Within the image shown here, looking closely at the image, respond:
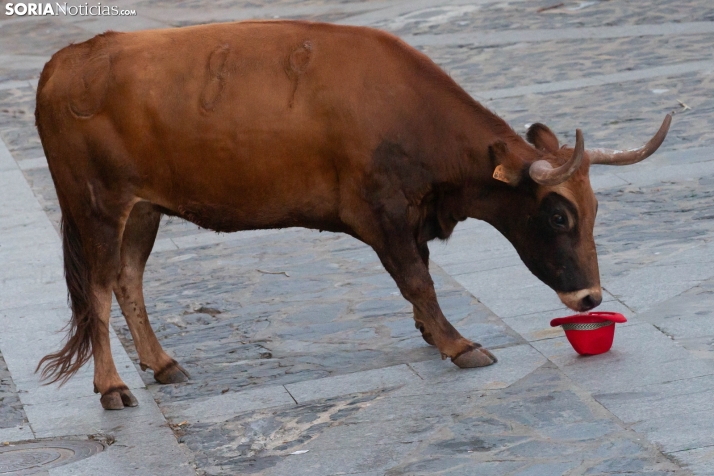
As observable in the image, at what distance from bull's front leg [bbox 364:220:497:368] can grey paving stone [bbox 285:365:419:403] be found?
0.26 meters

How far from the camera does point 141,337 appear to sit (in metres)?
6.36

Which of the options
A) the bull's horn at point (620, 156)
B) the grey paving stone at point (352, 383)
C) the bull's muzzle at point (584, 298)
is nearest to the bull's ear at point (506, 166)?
the bull's horn at point (620, 156)

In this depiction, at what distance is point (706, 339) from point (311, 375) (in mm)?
2149

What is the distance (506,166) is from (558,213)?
0.37 meters

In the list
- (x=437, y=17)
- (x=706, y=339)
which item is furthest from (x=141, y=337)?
(x=437, y=17)

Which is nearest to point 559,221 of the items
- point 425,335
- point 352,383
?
point 425,335

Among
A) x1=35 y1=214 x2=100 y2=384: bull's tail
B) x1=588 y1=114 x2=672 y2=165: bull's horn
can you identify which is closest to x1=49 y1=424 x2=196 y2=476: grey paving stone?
x1=35 y1=214 x2=100 y2=384: bull's tail

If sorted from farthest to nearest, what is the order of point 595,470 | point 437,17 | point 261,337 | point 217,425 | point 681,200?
1. point 437,17
2. point 681,200
3. point 261,337
4. point 217,425
5. point 595,470

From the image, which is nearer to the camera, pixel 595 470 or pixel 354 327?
pixel 595 470

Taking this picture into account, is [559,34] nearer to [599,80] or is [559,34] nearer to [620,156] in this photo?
[599,80]

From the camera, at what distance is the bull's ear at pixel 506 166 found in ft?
19.2

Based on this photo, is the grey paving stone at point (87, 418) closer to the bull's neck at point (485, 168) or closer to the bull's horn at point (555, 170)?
the bull's neck at point (485, 168)

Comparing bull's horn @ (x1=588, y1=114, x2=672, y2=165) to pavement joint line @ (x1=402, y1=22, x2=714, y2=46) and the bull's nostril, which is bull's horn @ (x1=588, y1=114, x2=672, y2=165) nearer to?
the bull's nostril

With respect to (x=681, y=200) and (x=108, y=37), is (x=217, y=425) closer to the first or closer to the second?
(x=108, y=37)
